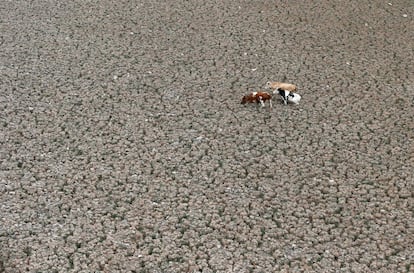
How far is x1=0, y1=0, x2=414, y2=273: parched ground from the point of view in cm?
135

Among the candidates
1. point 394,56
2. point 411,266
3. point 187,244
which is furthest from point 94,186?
point 394,56

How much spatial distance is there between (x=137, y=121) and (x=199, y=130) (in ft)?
0.54

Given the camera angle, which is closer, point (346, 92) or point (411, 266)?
point (411, 266)

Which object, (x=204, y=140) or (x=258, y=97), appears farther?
(x=258, y=97)

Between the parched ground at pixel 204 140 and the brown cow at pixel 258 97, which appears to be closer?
the parched ground at pixel 204 140

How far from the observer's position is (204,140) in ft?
5.60

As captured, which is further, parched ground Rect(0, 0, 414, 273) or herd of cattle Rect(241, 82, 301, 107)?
herd of cattle Rect(241, 82, 301, 107)

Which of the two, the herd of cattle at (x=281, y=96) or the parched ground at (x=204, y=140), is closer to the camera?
the parched ground at (x=204, y=140)

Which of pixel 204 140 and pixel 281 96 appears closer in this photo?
pixel 204 140

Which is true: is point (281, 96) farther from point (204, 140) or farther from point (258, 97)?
point (204, 140)

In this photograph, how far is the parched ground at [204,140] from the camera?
1.35 meters

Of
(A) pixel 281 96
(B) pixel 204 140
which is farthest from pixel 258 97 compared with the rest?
(B) pixel 204 140

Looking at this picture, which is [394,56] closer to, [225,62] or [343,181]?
[225,62]

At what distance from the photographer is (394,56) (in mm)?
2176
